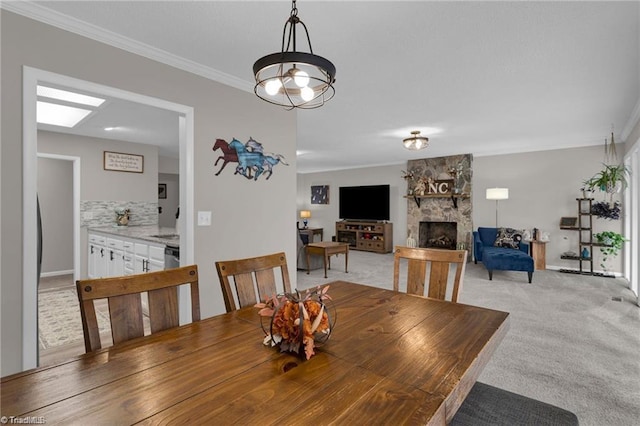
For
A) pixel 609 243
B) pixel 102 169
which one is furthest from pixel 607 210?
pixel 102 169

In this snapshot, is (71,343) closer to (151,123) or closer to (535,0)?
(151,123)

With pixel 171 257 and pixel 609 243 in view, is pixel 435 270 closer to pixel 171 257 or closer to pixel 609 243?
pixel 171 257

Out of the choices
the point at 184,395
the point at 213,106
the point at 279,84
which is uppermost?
the point at 213,106

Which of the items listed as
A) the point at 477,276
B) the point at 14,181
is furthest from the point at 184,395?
the point at 477,276

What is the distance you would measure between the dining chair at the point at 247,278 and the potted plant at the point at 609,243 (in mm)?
5933

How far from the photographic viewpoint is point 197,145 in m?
2.57

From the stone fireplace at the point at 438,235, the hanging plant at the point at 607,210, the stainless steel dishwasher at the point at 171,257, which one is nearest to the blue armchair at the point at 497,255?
the stone fireplace at the point at 438,235

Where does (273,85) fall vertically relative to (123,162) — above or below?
below

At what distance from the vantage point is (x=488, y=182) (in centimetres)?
685

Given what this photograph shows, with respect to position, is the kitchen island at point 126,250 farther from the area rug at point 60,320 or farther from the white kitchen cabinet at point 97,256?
the area rug at point 60,320

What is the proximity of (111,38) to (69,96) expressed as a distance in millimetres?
1514

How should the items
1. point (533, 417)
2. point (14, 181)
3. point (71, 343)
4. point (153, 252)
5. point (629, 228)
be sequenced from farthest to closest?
point (629, 228), point (153, 252), point (71, 343), point (14, 181), point (533, 417)

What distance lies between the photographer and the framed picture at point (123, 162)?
5070mm

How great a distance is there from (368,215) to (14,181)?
7.68 meters
